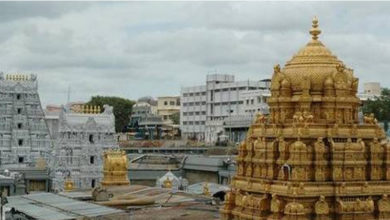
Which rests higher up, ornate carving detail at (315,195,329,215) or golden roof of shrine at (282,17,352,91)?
golden roof of shrine at (282,17,352,91)

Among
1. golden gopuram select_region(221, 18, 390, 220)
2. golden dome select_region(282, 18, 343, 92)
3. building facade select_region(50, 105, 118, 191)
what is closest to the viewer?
golden gopuram select_region(221, 18, 390, 220)

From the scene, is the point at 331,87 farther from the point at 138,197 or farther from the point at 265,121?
the point at 138,197

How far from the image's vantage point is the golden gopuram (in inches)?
819

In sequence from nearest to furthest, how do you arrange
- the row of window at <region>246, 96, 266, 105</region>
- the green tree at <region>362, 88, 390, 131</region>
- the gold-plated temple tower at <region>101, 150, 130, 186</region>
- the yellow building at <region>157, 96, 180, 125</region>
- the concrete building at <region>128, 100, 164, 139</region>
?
the gold-plated temple tower at <region>101, 150, 130, 186</region> < the green tree at <region>362, 88, 390, 131</region> < the row of window at <region>246, 96, 266, 105</region> < the concrete building at <region>128, 100, 164, 139</region> < the yellow building at <region>157, 96, 180, 125</region>

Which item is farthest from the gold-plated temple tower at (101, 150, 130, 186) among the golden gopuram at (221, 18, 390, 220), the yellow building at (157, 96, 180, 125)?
the yellow building at (157, 96, 180, 125)

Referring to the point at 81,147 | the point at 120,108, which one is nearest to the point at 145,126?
the point at 120,108

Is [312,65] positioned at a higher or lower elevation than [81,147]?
higher

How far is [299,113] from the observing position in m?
21.4

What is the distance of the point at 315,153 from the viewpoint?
20.9 m

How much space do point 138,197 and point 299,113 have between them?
15287mm

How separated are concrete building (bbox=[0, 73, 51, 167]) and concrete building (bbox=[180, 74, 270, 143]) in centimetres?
3043

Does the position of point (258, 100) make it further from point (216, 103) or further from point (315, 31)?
point (315, 31)

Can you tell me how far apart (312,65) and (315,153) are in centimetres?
281

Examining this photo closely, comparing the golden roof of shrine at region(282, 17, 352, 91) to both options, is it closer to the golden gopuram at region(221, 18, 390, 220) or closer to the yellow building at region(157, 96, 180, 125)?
the golden gopuram at region(221, 18, 390, 220)
